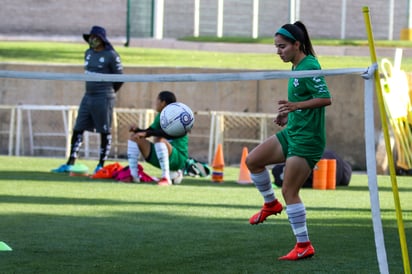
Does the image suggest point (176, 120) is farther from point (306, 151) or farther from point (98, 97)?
point (98, 97)

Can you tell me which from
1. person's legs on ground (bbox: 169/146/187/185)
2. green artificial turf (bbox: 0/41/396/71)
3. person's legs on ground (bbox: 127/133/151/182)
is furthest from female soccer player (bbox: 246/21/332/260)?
green artificial turf (bbox: 0/41/396/71)

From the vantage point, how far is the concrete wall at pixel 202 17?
107 ft

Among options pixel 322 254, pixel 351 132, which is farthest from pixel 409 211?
pixel 351 132

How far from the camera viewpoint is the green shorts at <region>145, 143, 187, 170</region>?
627 inches

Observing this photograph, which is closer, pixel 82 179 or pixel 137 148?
pixel 137 148

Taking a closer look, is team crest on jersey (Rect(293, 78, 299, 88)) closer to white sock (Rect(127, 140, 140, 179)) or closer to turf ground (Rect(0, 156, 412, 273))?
turf ground (Rect(0, 156, 412, 273))

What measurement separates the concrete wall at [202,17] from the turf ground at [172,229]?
16570mm

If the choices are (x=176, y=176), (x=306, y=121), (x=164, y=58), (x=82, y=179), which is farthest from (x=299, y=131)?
(x=164, y=58)

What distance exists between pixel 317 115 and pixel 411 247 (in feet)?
5.06

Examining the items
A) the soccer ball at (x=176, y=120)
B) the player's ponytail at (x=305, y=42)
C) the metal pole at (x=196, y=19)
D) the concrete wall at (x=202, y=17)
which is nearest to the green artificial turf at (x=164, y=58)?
the concrete wall at (x=202, y=17)

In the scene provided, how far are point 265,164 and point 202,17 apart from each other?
26147mm

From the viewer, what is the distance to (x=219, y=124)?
21547 millimetres

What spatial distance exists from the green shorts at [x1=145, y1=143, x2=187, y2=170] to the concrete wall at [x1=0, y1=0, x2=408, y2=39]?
48.6 ft

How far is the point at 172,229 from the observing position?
10586mm
